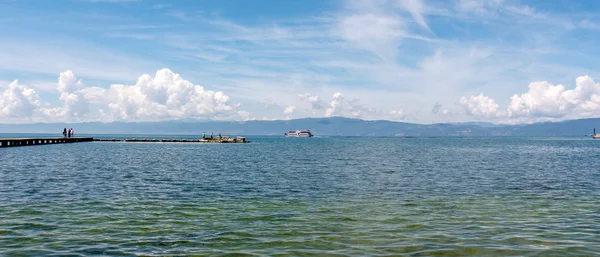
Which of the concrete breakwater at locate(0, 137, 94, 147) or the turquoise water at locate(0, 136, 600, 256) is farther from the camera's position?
the concrete breakwater at locate(0, 137, 94, 147)

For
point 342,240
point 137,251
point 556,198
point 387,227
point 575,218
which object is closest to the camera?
point 137,251

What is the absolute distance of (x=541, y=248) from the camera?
17062 mm

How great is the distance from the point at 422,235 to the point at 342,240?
→ 3.59 meters

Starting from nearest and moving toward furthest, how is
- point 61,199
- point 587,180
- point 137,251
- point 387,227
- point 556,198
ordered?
1. point 137,251
2. point 387,227
3. point 61,199
4. point 556,198
5. point 587,180

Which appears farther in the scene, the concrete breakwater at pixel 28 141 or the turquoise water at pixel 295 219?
the concrete breakwater at pixel 28 141

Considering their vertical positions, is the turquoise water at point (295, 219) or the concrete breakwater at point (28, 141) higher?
the concrete breakwater at point (28, 141)

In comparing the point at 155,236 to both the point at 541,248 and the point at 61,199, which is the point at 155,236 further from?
the point at 541,248

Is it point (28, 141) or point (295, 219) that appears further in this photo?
point (28, 141)

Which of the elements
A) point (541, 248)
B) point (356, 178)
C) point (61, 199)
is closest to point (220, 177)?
point (356, 178)

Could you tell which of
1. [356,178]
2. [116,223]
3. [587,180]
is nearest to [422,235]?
[116,223]

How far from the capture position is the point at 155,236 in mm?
18906

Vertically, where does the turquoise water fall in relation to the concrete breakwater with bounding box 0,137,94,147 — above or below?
below

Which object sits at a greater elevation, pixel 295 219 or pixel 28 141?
pixel 28 141

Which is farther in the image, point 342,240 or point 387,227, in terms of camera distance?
point 387,227
